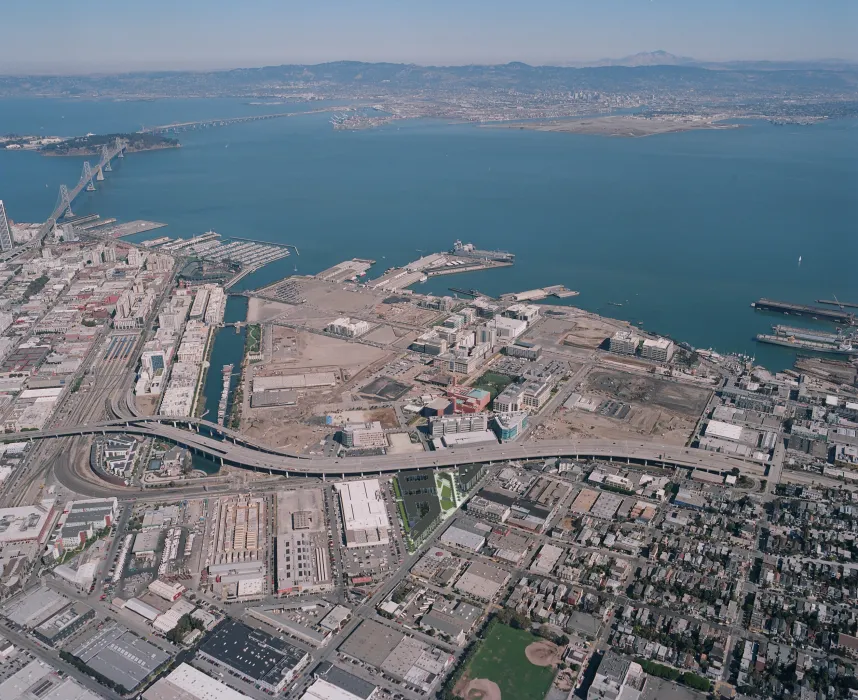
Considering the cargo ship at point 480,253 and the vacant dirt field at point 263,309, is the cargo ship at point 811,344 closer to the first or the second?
the cargo ship at point 480,253

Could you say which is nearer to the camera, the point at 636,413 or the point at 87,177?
the point at 636,413

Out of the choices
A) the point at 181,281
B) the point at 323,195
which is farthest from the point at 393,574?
the point at 323,195

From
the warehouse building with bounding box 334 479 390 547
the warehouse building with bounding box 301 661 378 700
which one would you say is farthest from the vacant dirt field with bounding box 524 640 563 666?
the warehouse building with bounding box 334 479 390 547

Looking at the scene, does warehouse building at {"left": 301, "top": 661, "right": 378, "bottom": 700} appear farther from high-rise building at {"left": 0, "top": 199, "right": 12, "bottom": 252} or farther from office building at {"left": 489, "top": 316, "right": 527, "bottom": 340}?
high-rise building at {"left": 0, "top": 199, "right": 12, "bottom": 252}

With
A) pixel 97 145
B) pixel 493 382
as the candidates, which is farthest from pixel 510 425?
pixel 97 145

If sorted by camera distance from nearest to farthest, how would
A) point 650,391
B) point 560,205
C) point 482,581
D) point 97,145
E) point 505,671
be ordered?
point 505,671 → point 482,581 → point 650,391 → point 560,205 → point 97,145

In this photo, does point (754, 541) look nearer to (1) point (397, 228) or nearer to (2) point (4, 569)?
(2) point (4, 569)

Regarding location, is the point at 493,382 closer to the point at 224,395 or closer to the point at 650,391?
the point at 650,391

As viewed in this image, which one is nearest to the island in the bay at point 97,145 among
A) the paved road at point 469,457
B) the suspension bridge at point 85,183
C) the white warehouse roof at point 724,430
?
the suspension bridge at point 85,183
